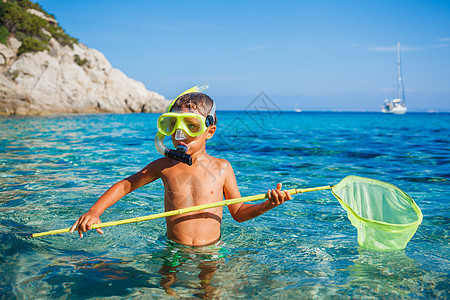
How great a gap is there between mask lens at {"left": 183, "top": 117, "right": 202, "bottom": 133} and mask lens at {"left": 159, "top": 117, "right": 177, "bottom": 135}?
9 centimetres

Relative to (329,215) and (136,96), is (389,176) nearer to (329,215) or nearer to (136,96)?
(329,215)

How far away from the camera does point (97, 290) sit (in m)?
2.26

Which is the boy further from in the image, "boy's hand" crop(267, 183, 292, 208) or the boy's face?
Result: "boy's hand" crop(267, 183, 292, 208)

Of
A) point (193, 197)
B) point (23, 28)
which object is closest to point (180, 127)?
point (193, 197)

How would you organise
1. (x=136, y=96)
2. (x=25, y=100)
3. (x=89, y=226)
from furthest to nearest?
(x=136, y=96)
(x=25, y=100)
(x=89, y=226)

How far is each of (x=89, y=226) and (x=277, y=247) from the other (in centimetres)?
160

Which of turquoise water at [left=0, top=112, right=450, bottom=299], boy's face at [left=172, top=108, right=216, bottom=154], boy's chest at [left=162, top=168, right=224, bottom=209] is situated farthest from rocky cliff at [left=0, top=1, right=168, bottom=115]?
boy's face at [left=172, top=108, right=216, bottom=154]

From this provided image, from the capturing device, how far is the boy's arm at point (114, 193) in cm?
255

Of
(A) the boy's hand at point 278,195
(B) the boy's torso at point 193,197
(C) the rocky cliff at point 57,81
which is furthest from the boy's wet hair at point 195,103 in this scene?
(C) the rocky cliff at point 57,81

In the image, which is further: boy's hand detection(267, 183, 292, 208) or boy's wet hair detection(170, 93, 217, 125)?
boy's wet hair detection(170, 93, 217, 125)

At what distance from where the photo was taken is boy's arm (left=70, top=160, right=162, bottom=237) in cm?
255

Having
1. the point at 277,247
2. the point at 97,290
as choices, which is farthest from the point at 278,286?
the point at 97,290

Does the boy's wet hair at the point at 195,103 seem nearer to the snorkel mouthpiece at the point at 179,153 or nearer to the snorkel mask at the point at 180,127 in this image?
the snorkel mask at the point at 180,127

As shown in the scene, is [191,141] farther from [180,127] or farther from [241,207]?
[241,207]
